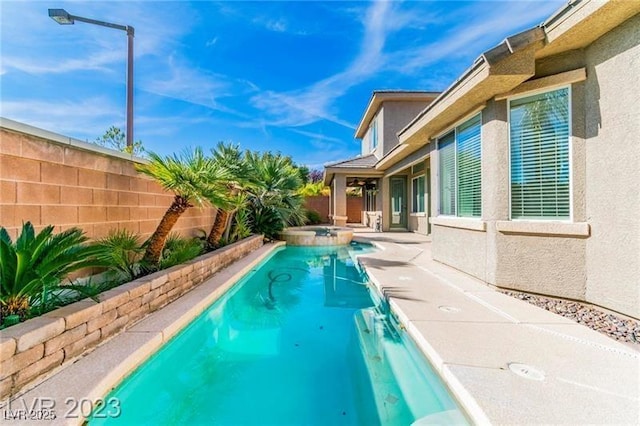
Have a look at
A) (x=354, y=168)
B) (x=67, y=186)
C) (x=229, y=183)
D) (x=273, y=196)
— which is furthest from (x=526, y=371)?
(x=354, y=168)

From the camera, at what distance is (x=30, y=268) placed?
3523mm

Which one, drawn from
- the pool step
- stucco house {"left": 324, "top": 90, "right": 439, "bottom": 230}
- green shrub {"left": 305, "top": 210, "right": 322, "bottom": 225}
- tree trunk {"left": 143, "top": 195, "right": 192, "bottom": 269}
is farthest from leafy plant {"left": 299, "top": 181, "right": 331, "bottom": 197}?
the pool step

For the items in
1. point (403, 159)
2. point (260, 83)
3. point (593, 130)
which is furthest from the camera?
point (260, 83)

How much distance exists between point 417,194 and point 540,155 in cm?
1178

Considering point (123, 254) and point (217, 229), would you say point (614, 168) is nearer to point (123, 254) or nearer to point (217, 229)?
A: point (123, 254)

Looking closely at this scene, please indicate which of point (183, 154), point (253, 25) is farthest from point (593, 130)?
point (253, 25)

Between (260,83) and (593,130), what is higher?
(260,83)

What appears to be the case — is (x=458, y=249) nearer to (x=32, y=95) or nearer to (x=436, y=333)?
(x=436, y=333)

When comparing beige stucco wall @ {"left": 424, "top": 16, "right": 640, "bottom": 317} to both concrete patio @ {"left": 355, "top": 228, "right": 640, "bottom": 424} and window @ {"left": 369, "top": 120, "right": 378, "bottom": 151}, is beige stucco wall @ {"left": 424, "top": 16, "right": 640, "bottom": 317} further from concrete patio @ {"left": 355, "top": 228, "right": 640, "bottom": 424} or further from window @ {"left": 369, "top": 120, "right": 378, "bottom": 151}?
window @ {"left": 369, "top": 120, "right": 378, "bottom": 151}

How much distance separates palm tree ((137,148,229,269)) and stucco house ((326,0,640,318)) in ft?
18.7

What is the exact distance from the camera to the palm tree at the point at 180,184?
6.00 m

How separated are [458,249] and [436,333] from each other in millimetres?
4250

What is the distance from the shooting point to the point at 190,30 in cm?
1141

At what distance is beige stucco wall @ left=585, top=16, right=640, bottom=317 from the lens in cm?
441
